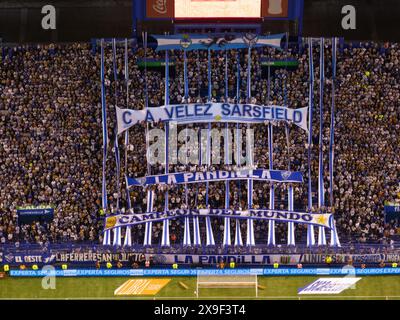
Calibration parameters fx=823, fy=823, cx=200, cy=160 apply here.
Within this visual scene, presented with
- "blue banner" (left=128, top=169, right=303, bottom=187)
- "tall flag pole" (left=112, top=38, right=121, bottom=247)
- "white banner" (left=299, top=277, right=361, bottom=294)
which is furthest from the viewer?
"blue banner" (left=128, top=169, right=303, bottom=187)

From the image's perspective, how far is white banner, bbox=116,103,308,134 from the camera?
52.5m

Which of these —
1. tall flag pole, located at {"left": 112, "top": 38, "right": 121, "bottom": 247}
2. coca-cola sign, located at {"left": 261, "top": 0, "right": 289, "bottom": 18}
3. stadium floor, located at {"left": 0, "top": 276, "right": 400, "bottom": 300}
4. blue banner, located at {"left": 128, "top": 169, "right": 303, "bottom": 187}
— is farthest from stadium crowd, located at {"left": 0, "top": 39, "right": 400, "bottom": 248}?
stadium floor, located at {"left": 0, "top": 276, "right": 400, "bottom": 300}

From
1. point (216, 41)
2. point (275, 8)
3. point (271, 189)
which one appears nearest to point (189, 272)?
point (271, 189)

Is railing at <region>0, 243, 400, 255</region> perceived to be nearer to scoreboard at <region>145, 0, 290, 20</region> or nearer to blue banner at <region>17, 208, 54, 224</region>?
blue banner at <region>17, 208, 54, 224</region>

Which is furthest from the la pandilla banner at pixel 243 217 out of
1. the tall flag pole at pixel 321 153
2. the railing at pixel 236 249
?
the railing at pixel 236 249

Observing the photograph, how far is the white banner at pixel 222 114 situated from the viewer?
52.5 meters

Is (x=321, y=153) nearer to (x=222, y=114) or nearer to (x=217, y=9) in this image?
(x=222, y=114)

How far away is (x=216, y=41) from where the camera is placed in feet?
180

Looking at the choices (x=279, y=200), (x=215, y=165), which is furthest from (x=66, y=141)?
(x=279, y=200)

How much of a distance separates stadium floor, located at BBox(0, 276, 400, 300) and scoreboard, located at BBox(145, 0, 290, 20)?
17.1 m

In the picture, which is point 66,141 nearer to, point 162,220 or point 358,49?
point 162,220

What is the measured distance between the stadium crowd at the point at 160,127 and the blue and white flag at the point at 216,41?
693 millimetres

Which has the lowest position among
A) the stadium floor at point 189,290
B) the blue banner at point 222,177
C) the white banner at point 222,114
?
the stadium floor at point 189,290

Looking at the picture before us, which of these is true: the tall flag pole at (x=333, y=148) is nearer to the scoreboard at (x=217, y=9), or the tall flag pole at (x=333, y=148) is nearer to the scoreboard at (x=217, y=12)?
the scoreboard at (x=217, y=12)
